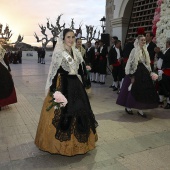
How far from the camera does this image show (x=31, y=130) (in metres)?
4.13

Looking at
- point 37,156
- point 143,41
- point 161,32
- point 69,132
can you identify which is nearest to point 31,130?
point 37,156

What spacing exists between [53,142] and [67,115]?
37 centimetres

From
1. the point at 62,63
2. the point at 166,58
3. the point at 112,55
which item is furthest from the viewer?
the point at 112,55

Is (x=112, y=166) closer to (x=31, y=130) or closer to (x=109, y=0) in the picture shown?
(x=31, y=130)

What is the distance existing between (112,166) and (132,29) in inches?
328

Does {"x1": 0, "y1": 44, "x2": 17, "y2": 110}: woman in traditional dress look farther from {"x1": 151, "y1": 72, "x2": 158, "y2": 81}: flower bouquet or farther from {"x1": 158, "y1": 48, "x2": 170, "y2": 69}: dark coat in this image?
{"x1": 158, "y1": 48, "x2": 170, "y2": 69}: dark coat

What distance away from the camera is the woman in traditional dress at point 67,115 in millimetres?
2973

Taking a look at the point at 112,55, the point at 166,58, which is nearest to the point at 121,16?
the point at 112,55

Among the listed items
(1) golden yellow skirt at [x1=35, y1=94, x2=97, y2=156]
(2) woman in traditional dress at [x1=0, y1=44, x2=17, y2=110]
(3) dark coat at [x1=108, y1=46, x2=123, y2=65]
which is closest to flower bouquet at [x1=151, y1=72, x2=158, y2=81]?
(1) golden yellow skirt at [x1=35, y1=94, x2=97, y2=156]

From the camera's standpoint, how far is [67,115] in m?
2.98

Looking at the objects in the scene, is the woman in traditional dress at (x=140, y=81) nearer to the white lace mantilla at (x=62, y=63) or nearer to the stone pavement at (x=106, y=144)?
the stone pavement at (x=106, y=144)

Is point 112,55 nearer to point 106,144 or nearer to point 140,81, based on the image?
point 140,81

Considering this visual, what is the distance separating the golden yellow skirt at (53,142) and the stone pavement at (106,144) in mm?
139

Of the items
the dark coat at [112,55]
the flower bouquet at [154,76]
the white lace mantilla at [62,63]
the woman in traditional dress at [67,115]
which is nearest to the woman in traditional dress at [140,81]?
the flower bouquet at [154,76]
